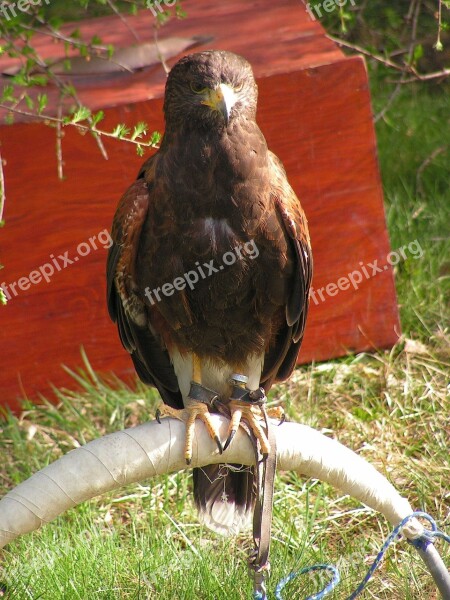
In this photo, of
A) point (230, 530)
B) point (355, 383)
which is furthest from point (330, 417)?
point (230, 530)

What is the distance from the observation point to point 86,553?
106 inches

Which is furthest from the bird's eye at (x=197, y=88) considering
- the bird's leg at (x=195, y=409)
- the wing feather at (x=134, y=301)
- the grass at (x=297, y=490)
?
the grass at (x=297, y=490)

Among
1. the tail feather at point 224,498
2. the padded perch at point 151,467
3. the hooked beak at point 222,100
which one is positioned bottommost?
the tail feather at point 224,498

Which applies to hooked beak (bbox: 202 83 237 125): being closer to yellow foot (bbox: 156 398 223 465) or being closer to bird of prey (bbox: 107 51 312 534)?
bird of prey (bbox: 107 51 312 534)

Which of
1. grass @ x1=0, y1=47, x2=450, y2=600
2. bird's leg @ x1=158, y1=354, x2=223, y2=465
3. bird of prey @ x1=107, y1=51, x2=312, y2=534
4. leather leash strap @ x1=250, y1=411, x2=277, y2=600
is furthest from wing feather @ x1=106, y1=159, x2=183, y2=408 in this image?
leather leash strap @ x1=250, y1=411, x2=277, y2=600

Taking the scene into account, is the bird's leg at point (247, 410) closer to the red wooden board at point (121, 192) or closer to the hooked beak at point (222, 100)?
the hooked beak at point (222, 100)

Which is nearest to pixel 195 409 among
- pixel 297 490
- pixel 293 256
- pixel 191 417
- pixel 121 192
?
pixel 191 417

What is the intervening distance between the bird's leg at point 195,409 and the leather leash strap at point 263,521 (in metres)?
0.15

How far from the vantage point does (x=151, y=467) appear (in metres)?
1.96

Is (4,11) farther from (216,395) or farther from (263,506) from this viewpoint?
(263,506)

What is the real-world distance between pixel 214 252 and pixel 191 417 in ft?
1.51

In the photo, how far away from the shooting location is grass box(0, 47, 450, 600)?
260cm

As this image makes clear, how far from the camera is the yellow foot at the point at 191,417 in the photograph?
204cm

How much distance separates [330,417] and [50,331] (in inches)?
49.4
